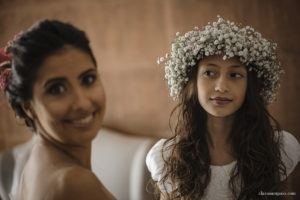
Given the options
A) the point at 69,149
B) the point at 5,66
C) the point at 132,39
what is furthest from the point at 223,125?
the point at 132,39

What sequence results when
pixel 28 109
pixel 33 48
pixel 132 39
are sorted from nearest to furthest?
pixel 33 48 → pixel 28 109 → pixel 132 39

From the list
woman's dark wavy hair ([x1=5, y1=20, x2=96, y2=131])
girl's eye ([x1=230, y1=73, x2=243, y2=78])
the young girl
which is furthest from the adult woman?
girl's eye ([x1=230, y1=73, x2=243, y2=78])

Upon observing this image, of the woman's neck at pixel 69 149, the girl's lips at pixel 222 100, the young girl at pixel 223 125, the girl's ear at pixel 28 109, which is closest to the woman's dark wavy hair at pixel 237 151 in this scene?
the young girl at pixel 223 125

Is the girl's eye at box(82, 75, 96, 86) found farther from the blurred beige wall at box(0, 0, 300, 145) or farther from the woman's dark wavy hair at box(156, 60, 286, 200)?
the blurred beige wall at box(0, 0, 300, 145)

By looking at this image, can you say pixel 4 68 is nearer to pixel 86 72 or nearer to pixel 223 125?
pixel 86 72

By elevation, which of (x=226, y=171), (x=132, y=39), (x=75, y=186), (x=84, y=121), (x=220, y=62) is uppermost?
(x=132, y=39)

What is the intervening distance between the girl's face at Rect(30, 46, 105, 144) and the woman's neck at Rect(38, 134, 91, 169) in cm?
8

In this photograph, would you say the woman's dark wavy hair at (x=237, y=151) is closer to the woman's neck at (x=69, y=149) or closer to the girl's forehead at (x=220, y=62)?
the girl's forehead at (x=220, y=62)

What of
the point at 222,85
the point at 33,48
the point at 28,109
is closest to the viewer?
the point at 33,48

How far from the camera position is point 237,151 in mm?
1417

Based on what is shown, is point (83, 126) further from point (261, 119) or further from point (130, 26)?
point (130, 26)

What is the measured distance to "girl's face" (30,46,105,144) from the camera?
88cm

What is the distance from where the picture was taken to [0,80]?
99 cm

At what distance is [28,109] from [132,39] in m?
1.71
